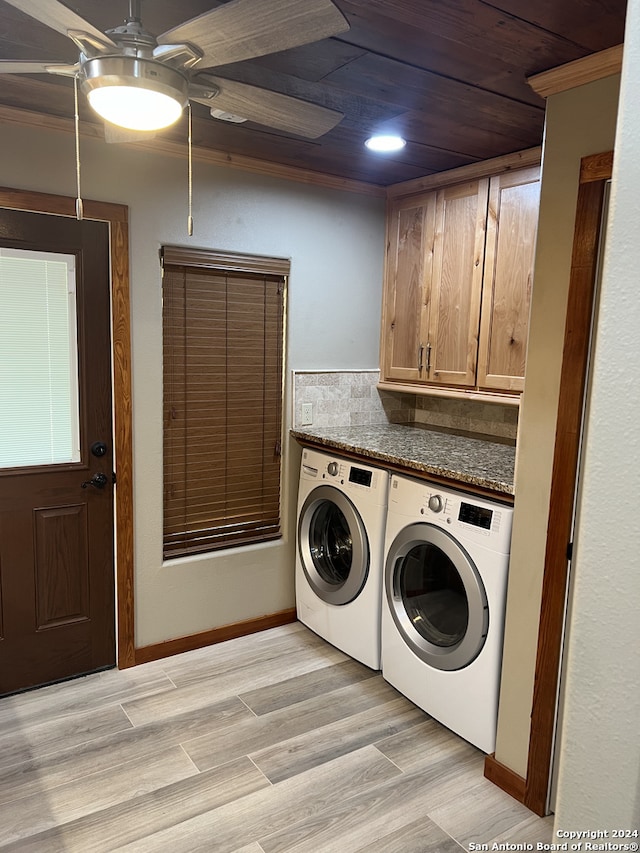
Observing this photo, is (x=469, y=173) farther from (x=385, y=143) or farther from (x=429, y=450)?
(x=429, y=450)

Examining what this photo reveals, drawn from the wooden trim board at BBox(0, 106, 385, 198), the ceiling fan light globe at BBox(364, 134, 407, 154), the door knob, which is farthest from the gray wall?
the ceiling fan light globe at BBox(364, 134, 407, 154)

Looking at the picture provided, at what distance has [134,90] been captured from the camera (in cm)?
137

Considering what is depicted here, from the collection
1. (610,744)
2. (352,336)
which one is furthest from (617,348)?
(352,336)

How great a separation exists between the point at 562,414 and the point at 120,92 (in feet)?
4.93

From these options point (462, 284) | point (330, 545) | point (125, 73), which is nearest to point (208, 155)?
point (462, 284)

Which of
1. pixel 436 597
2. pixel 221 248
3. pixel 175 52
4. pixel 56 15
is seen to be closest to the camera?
pixel 56 15

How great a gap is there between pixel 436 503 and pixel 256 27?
5.80ft

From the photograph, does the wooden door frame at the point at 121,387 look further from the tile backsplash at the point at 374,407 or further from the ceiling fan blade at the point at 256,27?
the ceiling fan blade at the point at 256,27

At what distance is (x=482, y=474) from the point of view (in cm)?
233

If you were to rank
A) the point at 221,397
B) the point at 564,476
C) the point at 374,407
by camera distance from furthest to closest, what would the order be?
the point at 374,407 → the point at 221,397 → the point at 564,476

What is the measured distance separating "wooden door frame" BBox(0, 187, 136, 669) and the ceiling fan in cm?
117

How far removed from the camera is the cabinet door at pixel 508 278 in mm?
2678

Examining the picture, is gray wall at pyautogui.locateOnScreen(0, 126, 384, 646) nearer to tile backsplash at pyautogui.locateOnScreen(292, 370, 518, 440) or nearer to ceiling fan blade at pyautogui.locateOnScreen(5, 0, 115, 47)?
tile backsplash at pyautogui.locateOnScreen(292, 370, 518, 440)

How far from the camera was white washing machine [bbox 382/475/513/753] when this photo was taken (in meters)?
2.23
